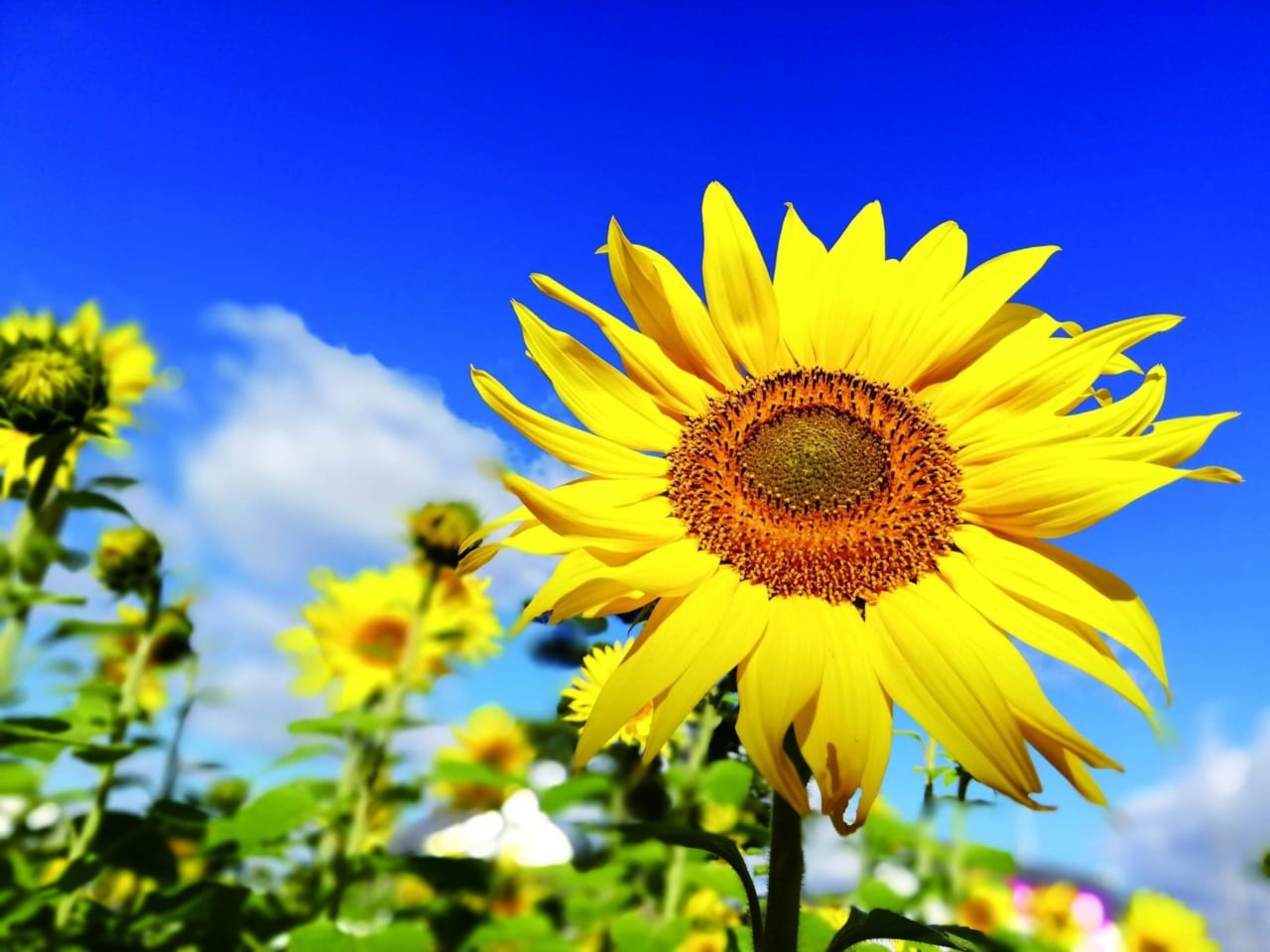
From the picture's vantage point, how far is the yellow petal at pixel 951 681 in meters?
1.66

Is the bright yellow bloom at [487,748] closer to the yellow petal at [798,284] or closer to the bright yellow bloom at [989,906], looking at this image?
the bright yellow bloom at [989,906]

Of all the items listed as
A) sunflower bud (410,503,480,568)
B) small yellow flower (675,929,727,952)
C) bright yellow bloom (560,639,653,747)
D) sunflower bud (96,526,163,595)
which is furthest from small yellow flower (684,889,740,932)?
sunflower bud (96,526,163,595)

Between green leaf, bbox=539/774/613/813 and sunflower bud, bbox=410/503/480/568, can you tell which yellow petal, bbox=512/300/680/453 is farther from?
sunflower bud, bbox=410/503/480/568

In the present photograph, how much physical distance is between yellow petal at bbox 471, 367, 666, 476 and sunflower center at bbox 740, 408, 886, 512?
0.29 m

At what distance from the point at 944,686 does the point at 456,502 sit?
3273mm

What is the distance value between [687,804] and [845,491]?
1.41 m

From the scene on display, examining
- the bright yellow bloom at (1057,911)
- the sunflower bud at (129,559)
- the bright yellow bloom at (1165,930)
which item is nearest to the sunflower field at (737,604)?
the sunflower bud at (129,559)

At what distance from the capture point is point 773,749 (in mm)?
1602

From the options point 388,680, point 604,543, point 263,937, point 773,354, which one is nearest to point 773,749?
point 604,543

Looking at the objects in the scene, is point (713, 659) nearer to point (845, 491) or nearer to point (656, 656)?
point (656, 656)

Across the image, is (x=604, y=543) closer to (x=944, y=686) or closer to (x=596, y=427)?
(x=596, y=427)

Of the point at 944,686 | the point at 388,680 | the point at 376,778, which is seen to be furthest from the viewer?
the point at 388,680

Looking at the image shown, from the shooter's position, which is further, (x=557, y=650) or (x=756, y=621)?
(x=557, y=650)

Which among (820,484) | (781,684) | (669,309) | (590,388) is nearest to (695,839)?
(781,684)
